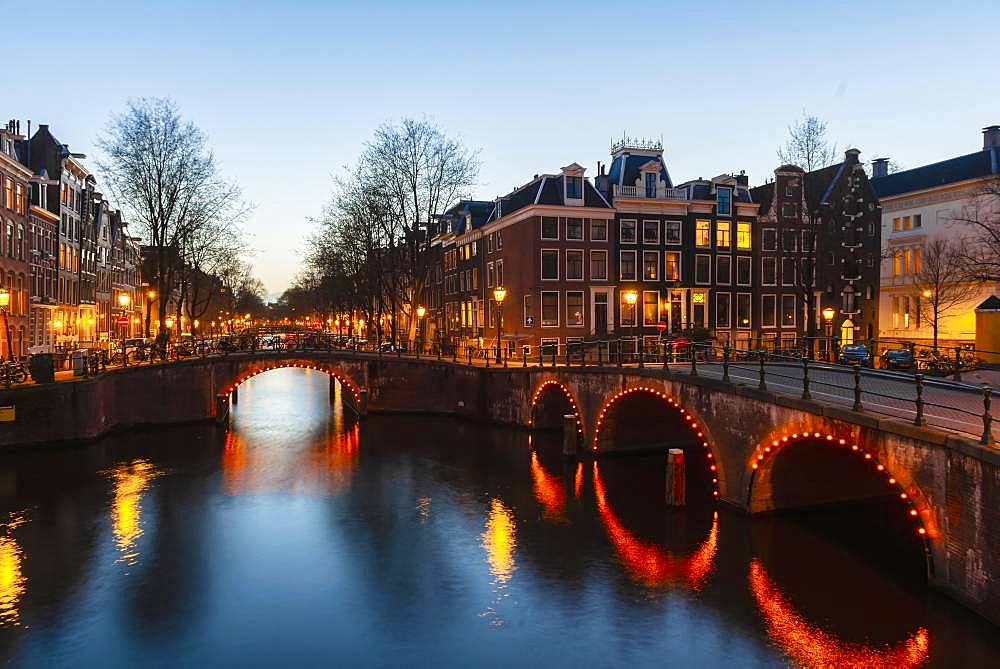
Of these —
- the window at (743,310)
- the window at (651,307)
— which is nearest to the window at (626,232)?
the window at (651,307)

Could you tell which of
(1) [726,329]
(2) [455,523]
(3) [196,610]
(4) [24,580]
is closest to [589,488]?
(2) [455,523]

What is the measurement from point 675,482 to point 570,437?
8427 millimetres

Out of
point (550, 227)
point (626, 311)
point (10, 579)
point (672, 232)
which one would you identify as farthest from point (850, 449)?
point (672, 232)

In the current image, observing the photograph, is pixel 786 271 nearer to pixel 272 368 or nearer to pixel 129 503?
pixel 272 368

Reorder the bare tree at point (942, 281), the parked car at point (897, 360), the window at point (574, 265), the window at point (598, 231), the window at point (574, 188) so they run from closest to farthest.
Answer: the parked car at point (897, 360)
the bare tree at point (942, 281)
the window at point (574, 188)
the window at point (574, 265)
the window at point (598, 231)

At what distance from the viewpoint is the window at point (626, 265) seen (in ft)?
176

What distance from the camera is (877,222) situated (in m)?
59.0

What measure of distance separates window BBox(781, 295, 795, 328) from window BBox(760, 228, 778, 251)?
4.08 metres

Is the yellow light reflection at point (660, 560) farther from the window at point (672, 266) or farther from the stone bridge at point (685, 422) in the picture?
the window at point (672, 266)

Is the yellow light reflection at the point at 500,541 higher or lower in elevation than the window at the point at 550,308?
lower

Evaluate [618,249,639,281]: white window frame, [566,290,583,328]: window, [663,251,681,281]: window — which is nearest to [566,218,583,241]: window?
[618,249,639,281]: white window frame

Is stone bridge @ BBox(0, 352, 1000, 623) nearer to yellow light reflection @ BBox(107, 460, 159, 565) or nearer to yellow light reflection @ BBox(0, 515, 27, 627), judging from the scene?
yellow light reflection @ BBox(107, 460, 159, 565)

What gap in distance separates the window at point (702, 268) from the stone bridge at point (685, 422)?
21095 millimetres

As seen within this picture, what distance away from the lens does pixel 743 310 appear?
56406 mm
